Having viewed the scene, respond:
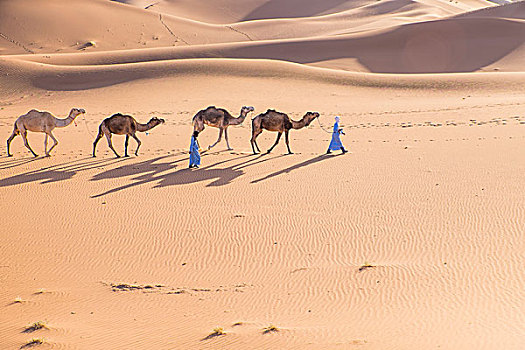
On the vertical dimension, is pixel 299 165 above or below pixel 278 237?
above

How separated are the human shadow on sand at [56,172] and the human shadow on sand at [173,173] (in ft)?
2.63

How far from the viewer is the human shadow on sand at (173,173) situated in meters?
13.0

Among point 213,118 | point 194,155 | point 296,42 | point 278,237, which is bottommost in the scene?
point 278,237

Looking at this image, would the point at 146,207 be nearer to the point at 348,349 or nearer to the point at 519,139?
the point at 348,349

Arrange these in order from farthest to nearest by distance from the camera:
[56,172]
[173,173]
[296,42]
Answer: [296,42]
[56,172]
[173,173]

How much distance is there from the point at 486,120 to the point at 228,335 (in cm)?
1792

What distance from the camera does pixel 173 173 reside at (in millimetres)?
13914

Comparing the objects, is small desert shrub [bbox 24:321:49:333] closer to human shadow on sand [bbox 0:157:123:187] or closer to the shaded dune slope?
human shadow on sand [bbox 0:157:123:187]

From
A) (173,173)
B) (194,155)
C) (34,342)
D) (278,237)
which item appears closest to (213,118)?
A: (194,155)

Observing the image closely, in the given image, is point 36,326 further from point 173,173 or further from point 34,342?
point 173,173

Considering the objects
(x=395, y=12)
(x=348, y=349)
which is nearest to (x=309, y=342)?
(x=348, y=349)

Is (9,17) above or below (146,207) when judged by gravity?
above

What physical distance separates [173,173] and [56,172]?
289 cm

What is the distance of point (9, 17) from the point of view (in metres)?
61.9
